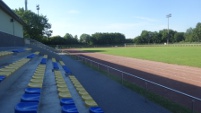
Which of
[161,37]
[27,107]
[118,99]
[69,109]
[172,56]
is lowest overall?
[118,99]

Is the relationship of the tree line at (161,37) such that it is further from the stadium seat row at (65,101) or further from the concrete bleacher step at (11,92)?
the stadium seat row at (65,101)

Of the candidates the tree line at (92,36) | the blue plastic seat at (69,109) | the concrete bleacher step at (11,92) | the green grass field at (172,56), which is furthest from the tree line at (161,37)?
the blue plastic seat at (69,109)

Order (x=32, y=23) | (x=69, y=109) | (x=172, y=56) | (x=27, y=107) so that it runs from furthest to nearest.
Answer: (x=32, y=23) < (x=172, y=56) < (x=69, y=109) < (x=27, y=107)

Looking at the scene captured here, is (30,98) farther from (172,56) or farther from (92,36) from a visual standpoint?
(92,36)

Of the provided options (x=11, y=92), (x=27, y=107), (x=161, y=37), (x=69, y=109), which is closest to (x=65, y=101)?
(x=69, y=109)

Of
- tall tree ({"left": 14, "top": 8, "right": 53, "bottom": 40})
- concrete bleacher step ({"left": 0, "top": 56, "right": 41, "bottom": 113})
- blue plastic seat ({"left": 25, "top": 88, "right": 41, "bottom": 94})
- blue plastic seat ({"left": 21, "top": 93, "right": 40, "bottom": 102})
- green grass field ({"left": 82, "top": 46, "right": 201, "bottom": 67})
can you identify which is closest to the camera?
blue plastic seat ({"left": 21, "top": 93, "right": 40, "bottom": 102})

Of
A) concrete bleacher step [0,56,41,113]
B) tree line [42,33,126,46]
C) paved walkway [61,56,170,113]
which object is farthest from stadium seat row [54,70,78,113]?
→ tree line [42,33,126,46]

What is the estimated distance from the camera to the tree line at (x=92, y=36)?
181 ft

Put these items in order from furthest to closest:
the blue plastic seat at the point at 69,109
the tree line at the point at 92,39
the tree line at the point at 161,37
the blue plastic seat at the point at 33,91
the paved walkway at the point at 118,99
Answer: the tree line at the point at 161,37
the tree line at the point at 92,39
the paved walkway at the point at 118,99
the blue plastic seat at the point at 33,91
the blue plastic seat at the point at 69,109

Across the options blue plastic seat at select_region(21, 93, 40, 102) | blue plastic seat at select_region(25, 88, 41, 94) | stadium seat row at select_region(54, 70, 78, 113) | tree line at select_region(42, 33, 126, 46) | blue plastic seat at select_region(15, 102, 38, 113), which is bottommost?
stadium seat row at select_region(54, 70, 78, 113)

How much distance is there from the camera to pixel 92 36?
9862 centimetres

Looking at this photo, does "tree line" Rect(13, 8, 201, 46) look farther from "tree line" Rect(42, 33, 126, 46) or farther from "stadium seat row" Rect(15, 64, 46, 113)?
"stadium seat row" Rect(15, 64, 46, 113)

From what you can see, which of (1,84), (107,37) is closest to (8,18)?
(1,84)

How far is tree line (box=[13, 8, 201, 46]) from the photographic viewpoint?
2169 inches
